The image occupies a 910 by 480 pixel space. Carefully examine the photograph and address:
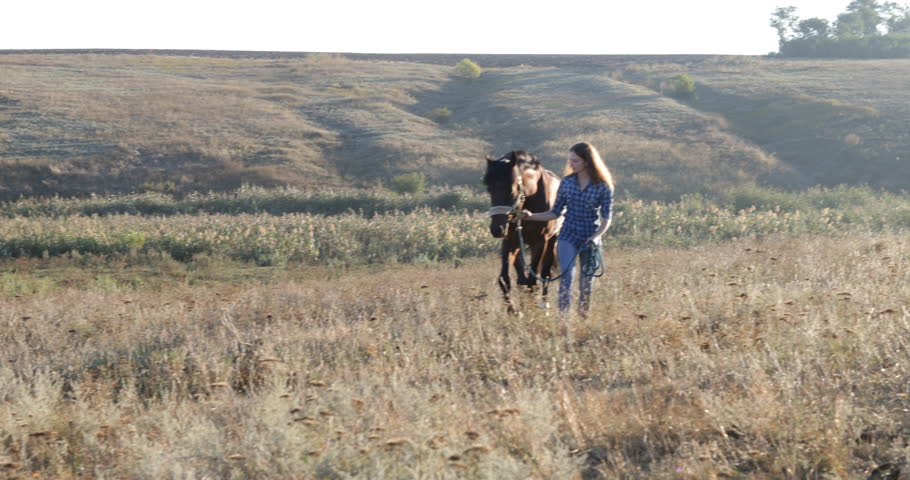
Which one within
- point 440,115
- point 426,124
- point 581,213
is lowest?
point 426,124

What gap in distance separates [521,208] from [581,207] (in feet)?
1.99

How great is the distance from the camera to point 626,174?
30.6 meters

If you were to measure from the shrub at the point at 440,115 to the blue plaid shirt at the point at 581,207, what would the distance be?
3857 cm

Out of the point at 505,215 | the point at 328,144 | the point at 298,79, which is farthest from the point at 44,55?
the point at 505,215

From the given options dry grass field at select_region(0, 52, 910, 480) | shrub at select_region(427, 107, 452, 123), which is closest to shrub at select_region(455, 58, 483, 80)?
shrub at select_region(427, 107, 452, 123)

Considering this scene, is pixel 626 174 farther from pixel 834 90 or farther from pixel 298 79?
pixel 298 79

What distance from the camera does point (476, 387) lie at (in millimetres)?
5289

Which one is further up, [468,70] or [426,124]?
[468,70]

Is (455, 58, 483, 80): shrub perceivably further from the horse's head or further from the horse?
the horse's head

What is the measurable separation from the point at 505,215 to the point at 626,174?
24.6m

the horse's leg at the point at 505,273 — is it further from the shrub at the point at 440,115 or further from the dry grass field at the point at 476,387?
the shrub at the point at 440,115

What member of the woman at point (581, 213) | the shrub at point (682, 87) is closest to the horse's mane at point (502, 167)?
the woman at point (581, 213)

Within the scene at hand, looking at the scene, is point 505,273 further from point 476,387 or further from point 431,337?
point 476,387

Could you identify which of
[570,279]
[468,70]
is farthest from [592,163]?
[468,70]
